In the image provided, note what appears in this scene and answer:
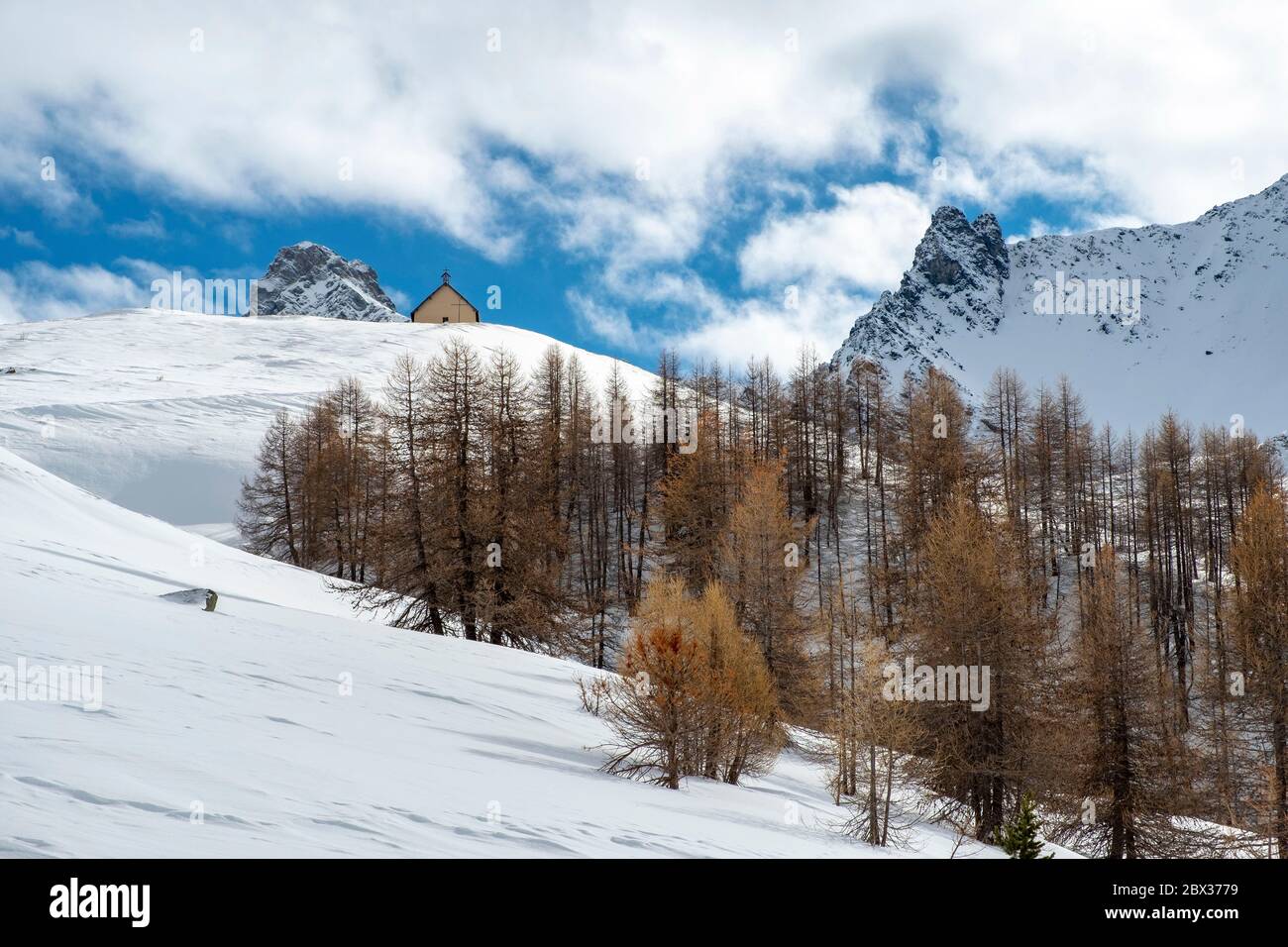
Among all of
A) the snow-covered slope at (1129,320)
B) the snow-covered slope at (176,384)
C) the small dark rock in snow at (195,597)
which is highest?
the snow-covered slope at (1129,320)

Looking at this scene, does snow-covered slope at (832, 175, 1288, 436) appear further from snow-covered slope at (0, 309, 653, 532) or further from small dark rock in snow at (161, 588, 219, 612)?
small dark rock in snow at (161, 588, 219, 612)

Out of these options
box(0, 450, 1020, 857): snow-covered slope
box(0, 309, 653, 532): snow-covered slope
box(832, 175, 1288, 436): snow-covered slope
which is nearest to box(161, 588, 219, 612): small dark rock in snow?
box(0, 450, 1020, 857): snow-covered slope

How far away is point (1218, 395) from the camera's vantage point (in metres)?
140

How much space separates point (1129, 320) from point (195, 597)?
642 feet

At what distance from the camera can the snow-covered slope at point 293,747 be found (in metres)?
5.49

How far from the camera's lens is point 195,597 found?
50.2 feet

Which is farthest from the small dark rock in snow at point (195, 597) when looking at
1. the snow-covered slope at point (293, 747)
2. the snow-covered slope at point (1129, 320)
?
the snow-covered slope at point (1129, 320)

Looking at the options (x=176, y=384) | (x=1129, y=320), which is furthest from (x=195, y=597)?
(x=1129, y=320)

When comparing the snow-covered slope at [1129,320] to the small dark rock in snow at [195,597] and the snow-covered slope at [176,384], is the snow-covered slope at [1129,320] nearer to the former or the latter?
the snow-covered slope at [176,384]

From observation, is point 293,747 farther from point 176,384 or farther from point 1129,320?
point 1129,320

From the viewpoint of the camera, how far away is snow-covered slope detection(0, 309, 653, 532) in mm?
50031

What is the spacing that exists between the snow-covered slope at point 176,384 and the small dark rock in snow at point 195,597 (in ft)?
118

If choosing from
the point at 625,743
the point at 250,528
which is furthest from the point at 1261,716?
the point at 250,528
